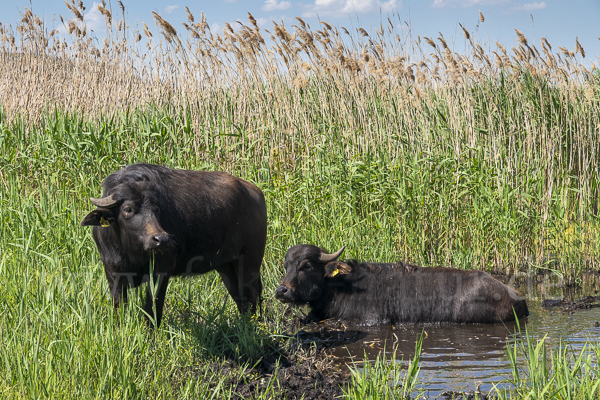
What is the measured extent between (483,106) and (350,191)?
2697 mm

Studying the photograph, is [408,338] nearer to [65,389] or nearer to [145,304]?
[145,304]

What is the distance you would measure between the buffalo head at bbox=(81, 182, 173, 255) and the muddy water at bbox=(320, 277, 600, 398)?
1.64m

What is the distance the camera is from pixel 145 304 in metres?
4.14

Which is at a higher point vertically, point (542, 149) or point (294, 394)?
point (542, 149)

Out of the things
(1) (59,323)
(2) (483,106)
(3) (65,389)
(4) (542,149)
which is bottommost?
(3) (65,389)

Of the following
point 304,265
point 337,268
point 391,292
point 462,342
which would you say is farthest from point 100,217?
point 462,342

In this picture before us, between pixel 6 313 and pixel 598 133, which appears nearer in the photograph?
pixel 6 313

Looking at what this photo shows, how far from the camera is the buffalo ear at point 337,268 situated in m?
5.95

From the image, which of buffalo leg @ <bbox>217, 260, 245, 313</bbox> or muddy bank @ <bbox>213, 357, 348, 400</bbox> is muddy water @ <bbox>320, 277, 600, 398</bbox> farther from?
buffalo leg @ <bbox>217, 260, 245, 313</bbox>

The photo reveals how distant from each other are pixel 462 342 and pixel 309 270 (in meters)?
1.66

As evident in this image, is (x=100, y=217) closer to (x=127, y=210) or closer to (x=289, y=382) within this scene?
(x=127, y=210)

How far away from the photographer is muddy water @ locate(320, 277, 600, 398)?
3984 mm

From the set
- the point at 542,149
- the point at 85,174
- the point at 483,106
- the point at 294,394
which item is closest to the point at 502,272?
the point at 542,149

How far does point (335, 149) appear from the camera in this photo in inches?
302
